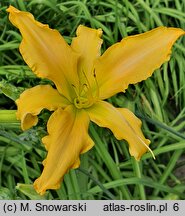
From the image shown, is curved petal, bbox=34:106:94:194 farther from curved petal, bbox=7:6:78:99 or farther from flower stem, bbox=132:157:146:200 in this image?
flower stem, bbox=132:157:146:200

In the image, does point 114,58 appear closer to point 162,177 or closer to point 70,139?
point 70,139

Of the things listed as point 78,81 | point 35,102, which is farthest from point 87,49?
point 35,102

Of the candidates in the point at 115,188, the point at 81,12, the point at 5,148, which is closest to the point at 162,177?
the point at 115,188

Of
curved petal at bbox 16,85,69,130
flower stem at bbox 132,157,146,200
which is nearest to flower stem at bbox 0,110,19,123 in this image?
curved petal at bbox 16,85,69,130

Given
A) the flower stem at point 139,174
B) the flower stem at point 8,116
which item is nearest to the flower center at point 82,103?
the flower stem at point 8,116

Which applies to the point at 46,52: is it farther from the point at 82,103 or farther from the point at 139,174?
the point at 139,174
